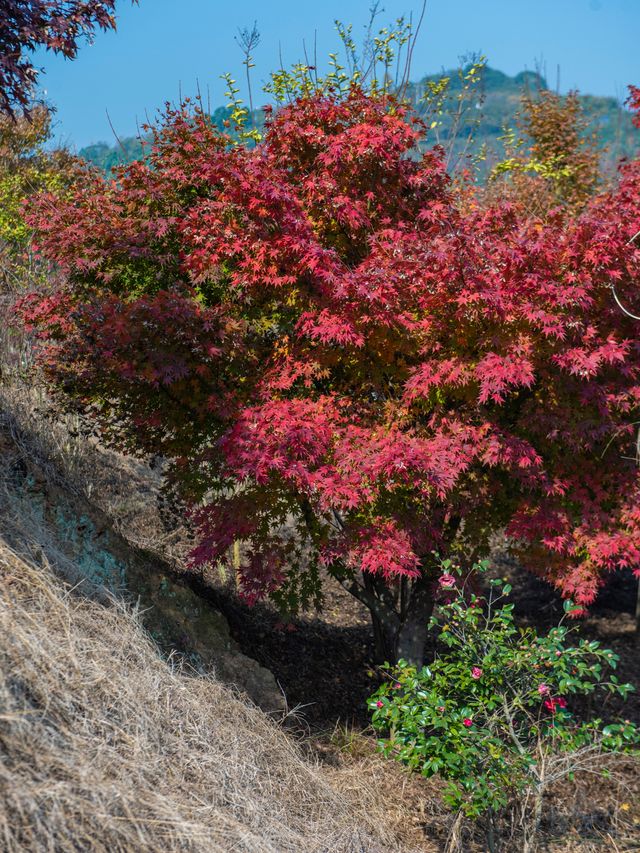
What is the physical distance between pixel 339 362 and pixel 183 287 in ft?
4.68

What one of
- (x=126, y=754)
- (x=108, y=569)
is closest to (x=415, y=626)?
(x=108, y=569)

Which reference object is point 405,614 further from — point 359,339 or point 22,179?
point 22,179

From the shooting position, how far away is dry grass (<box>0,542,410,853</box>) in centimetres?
407

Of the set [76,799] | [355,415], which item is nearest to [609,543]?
[355,415]

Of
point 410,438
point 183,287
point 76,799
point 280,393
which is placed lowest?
point 76,799

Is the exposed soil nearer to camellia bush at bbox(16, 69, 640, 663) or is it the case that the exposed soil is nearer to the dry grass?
the dry grass

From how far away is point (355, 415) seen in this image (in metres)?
6.23

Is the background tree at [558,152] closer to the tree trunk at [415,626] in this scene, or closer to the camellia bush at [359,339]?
the camellia bush at [359,339]

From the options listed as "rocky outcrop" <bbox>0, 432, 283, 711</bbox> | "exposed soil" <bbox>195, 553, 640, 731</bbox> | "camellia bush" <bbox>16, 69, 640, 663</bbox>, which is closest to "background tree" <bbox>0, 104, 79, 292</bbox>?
"camellia bush" <bbox>16, 69, 640, 663</bbox>

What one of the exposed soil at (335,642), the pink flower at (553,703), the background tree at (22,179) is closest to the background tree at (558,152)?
the exposed soil at (335,642)

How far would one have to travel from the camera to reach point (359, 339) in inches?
227

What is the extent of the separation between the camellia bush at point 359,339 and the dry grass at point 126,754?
1.20 meters

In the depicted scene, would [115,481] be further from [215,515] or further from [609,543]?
[609,543]

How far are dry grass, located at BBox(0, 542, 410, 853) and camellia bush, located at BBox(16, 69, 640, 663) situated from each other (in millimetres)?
1200
